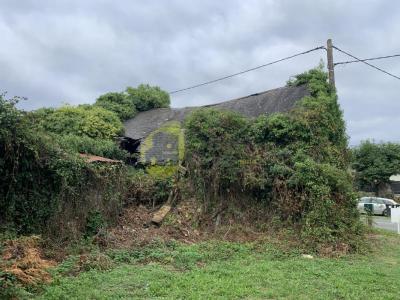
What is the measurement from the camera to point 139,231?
12.4 meters

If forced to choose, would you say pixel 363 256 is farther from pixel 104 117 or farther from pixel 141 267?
pixel 104 117

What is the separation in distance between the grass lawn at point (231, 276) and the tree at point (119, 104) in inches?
521

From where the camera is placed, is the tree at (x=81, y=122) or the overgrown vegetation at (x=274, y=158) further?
the tree at (x=81, y=122)

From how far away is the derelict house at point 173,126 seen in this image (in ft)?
53.9

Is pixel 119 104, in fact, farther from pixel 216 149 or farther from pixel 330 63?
pixel 330 63

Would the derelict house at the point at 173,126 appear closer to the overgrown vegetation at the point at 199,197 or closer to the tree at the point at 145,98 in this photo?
the overgrown vegetation at the point at 199,197

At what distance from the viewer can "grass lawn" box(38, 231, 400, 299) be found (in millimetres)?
7117

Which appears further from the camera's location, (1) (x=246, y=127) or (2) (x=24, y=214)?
(1) (x=246, y=127)

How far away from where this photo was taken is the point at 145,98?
24609 millimetres

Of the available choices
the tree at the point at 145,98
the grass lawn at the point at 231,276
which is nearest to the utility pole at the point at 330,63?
the grass lawn at the point at 231,276

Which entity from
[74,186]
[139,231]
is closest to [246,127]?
[139,231]

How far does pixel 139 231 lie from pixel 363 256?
623cm

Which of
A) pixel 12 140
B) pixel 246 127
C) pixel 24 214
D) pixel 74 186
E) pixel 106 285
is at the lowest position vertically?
pixel 106 285

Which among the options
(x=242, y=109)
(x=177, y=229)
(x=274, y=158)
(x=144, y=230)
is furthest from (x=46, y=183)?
(x=242, y=109)
